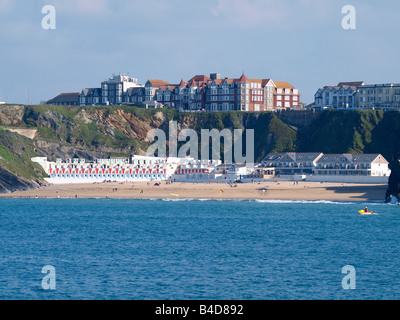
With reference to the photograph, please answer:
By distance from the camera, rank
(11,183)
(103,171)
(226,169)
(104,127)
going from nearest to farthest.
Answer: (11,183) < (103,171) < (226,169) < (104,127)

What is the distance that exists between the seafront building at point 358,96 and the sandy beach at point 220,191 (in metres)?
52.2

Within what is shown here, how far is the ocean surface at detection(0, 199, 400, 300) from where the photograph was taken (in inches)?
2143

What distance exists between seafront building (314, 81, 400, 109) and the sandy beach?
52.2m

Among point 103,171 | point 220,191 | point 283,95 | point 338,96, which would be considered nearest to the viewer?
point 220,191

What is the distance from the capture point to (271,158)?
149 meters

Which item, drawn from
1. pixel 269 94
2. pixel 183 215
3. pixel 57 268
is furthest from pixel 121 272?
pixel 269 94

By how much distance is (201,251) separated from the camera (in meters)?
70.8

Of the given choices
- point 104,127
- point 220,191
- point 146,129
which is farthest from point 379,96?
point 220,191

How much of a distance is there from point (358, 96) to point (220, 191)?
66559 millimetres

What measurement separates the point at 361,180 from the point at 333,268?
233ft

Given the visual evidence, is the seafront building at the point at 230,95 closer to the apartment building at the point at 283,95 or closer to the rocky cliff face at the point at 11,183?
the apartment building at the point at 283,95

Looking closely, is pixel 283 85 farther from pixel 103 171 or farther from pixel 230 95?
pixel 103 171

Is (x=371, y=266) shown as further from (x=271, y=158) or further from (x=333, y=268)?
(x=271, y=158)

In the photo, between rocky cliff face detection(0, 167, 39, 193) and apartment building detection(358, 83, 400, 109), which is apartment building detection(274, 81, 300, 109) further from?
rocky cliff face detection(0, 167, 39, 193)
